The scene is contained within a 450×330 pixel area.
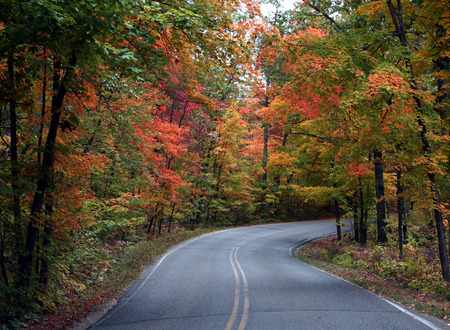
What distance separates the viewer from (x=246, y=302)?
711cm

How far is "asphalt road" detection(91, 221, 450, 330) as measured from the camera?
5.79 m

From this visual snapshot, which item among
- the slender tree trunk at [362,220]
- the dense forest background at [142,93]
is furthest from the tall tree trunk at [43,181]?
the slender tree trunk at [362,220]

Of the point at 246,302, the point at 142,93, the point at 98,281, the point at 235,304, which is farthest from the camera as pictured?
Result: the point at 98,281

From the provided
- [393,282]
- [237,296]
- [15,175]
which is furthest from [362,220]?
[15,175]

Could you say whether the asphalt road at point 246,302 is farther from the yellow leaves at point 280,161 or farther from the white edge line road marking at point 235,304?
the yellow leaves at point 280,161

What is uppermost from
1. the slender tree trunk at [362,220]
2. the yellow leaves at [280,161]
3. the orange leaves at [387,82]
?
the yellow leaves at [280,161]

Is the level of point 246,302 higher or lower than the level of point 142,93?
lower

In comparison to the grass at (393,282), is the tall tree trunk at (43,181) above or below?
above

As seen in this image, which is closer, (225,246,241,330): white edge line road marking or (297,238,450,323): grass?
(225,246,241,330): white edge line road marking

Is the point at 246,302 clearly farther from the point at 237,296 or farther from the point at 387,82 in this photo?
the point at 387,82

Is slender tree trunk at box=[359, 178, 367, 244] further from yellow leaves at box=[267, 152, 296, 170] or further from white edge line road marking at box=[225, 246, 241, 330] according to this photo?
white edge line road marking at box=[225, 246, 241, 330]

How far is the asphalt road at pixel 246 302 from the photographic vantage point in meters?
5.79

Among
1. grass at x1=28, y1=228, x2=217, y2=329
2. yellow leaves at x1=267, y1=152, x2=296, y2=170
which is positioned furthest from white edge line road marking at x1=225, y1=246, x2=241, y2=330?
yellow leaves at x1=267, y1=152, x2=296, y2=170

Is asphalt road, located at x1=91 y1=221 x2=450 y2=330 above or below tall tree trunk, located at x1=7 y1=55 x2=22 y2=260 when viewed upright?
below
